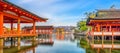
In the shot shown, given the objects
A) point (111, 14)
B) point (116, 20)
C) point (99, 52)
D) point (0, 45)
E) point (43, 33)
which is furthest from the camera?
point (43, 33)

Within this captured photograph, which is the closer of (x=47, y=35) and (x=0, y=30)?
(x=0, y=30)

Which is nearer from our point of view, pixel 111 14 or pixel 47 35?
pixel 111 14

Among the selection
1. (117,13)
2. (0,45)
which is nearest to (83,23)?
(117,13)

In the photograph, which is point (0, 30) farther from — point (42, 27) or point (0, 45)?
point (42, 27)

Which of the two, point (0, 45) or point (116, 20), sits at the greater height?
point (116, 20)

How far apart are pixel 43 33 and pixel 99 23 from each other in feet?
130

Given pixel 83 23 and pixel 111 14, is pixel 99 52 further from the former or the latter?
pixel 83 23

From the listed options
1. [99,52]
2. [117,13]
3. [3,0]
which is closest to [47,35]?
[117,13]

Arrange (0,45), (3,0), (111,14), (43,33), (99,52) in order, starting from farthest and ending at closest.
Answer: (43,33) → (111,14) → (99,52) → (0,45) → (3,0)

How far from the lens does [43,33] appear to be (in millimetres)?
75750

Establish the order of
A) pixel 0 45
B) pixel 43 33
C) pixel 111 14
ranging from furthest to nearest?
1. pixel 43 33
2. pixel 111 14
3. pixel 0 45

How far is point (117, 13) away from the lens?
43562 mm

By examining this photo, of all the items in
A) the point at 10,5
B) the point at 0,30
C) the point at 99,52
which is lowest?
the point at 99,52

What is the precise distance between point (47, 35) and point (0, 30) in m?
55.3
